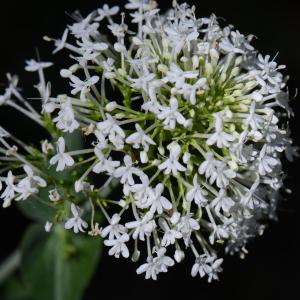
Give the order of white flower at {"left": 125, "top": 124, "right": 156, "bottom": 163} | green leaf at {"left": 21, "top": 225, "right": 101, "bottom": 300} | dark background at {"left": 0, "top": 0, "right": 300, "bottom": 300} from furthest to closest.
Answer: dark background at {"left": 0, "top": 0, "right": 300, "bottom": 300}, green leaf at {"left": 21, "top": 225, "right": 101, "bottom": 300}, white flower at {"left": 125, "top": 124, "right": 156, "bottom": 163}

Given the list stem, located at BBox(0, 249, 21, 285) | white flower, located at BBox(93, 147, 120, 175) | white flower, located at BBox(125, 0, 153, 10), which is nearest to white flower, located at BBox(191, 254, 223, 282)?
white flower, located at BBox(93, 147, 120, 175)

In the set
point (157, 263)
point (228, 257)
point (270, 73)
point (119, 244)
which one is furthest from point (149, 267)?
point (228, 257)

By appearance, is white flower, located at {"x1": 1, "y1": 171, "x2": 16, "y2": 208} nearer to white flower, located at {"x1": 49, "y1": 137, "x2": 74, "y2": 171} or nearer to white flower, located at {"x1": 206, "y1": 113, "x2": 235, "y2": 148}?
white flower, located at {"x1": 49, "y1": 137, "x2": 74, "y2": 171}

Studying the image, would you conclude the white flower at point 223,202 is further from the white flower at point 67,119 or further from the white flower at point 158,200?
the white flower at point 67,119

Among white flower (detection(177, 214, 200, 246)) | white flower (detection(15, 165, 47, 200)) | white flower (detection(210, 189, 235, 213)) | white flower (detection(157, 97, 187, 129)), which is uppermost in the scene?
white flower (detection(157, 97, 187, 129))

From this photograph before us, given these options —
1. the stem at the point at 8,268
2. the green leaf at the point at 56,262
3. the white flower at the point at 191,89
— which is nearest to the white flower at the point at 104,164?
the white flower at the point at 191,89

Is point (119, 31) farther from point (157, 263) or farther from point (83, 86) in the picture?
point (157, 263)

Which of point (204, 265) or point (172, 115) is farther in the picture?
point (204, 265)
